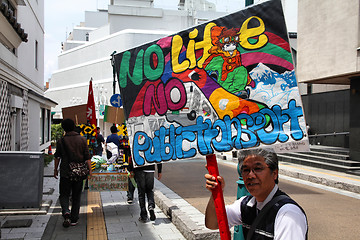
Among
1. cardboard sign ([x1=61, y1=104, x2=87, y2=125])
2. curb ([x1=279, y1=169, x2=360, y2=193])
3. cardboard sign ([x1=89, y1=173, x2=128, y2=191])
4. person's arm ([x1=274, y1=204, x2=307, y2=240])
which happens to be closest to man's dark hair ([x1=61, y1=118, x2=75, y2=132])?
cardboard sign ([x1=89, y1=173, x2=128, y2=191])

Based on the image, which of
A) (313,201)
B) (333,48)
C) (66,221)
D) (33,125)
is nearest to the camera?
(66,221)

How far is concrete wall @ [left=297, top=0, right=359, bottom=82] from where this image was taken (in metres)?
11.9

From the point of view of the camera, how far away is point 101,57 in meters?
54.1

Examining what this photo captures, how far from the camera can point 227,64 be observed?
2.81 m

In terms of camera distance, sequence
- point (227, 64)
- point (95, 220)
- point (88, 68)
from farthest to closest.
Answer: point (88, 68) → point (95, 220) → point (227, 64)

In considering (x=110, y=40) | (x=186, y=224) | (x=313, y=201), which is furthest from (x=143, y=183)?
(x=110, y=40)

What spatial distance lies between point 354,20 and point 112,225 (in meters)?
10.4

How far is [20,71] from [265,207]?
12360mm

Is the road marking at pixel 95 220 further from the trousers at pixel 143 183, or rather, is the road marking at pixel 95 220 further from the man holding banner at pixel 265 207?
the man holding banner at pixel 265 207

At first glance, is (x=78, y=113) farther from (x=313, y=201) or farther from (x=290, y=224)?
(x=290, y=224)

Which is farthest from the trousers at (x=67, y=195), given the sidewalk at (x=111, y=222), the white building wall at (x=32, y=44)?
the white building wall at (x=32, y=44)

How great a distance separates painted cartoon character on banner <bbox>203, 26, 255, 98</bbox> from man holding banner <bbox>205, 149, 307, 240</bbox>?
2.16 ft

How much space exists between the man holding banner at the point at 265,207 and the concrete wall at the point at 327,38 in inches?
439

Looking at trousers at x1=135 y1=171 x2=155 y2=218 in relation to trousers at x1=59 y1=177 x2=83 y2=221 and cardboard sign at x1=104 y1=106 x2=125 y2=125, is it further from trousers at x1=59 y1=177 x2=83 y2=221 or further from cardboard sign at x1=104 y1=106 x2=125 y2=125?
cardboard sign at x1=104 y1=106 x2=125 y2=125
